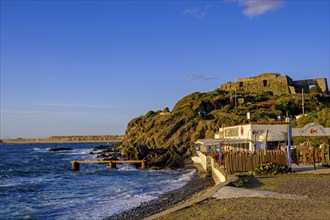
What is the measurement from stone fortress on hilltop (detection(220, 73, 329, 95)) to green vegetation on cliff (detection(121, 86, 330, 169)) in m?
4.35

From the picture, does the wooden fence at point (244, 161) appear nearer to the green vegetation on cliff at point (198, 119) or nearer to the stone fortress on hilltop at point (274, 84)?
the green vegetation on cliff at point (198, 119)

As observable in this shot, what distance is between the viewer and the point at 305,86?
363 feet

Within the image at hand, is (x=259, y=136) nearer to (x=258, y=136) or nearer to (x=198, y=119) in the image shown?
(x=258, y=136)

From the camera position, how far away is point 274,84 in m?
108

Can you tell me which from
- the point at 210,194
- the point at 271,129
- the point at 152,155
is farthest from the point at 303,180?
the point at 152,155

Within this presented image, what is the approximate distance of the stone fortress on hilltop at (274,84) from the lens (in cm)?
10469

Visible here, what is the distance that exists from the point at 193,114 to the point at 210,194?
65.0 metres

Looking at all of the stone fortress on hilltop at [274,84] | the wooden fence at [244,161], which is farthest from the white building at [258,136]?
the stone fortress on hilltop at [274,84]

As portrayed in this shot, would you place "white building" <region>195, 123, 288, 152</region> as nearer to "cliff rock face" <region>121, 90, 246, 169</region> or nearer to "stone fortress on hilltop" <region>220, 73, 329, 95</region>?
"cliff rock face" <region>121, 90, 246, 169</region>

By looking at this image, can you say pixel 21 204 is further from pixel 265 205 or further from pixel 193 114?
pixel 193 114

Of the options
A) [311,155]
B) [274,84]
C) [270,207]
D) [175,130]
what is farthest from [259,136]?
[274,84]

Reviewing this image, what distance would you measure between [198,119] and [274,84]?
40907 mm

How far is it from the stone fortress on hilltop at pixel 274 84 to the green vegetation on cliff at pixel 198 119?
4.35m

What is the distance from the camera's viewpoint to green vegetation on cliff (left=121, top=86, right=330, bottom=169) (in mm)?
70875
